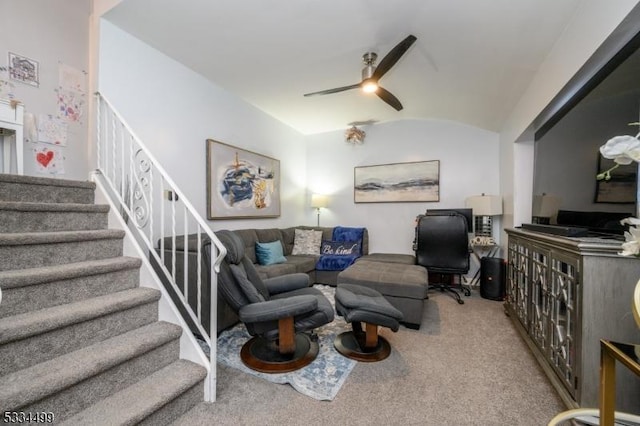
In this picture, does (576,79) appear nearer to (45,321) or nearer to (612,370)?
(612,370)

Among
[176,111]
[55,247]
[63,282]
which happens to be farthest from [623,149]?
[176,111]

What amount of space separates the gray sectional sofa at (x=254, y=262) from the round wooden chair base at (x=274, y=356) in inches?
16.2

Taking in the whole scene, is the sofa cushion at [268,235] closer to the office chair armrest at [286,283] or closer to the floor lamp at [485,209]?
the office chair armrest at [286,283]

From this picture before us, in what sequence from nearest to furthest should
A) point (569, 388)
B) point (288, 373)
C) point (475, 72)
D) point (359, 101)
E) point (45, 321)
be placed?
point (45, 321) → point (569, 388) → point (288, 373) → point (475, 72) → point (359, 101)

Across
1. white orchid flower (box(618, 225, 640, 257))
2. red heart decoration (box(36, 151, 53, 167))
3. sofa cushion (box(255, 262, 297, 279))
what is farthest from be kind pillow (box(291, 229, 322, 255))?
white orchid flower (box(618, 225, 640, 257))

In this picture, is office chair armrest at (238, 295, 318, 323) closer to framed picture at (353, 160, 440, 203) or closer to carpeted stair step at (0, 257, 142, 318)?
carpeted stair step at (0, 257, 142, 318)

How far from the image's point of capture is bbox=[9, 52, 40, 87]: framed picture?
2076mm

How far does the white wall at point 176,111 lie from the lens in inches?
96.3

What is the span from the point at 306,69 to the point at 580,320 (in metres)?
3.01

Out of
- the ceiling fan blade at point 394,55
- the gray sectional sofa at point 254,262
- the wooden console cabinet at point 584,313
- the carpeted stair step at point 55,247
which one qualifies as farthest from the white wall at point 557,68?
the carpeted stair step at point 55,247

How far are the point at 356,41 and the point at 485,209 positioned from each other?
2722mm

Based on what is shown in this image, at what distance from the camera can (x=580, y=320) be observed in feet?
4.27

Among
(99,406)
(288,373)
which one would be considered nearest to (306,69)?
(288,373)

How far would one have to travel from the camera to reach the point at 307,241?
174 inches
